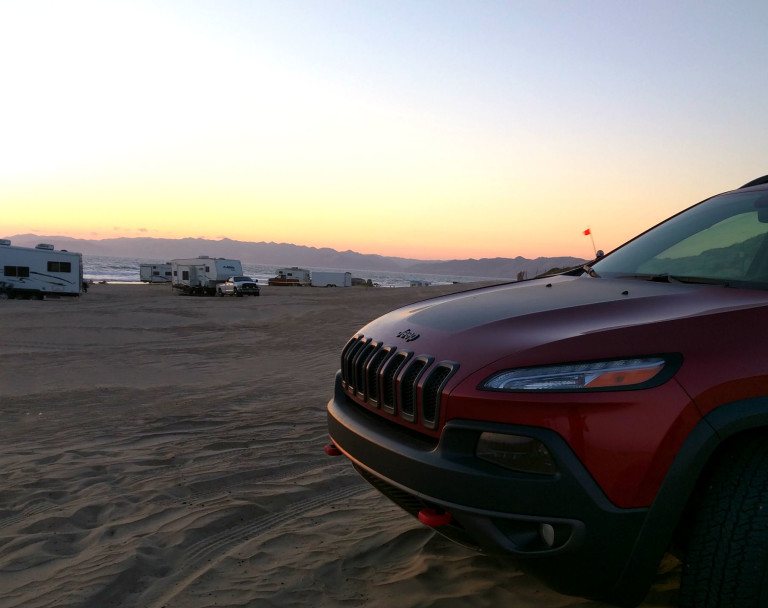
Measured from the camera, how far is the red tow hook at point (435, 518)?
220cm

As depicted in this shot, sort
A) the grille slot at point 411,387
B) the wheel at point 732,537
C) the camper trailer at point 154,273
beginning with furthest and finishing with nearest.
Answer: the camper trailer at point 154,273, the grille slot at point 411,387, the wheel at point 732,537

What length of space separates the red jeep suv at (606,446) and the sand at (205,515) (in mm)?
844

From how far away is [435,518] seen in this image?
2.21m

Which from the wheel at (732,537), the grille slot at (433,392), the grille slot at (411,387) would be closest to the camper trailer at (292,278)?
the grille slot at (411,387)

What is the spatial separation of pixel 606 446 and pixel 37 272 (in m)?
36.4

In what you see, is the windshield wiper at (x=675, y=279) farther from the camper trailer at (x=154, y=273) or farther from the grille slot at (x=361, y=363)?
the camper trailer at (x=154, y=273)

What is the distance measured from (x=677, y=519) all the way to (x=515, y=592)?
1.13 meters

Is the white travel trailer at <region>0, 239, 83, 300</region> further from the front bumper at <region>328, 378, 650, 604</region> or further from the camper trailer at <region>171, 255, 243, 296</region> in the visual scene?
the front bumper at <region>328, 378, 650, 604</region>

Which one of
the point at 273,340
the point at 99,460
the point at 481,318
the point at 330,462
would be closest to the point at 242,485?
the point at 330,462

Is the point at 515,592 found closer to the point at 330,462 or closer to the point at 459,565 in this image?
the point at 459,565

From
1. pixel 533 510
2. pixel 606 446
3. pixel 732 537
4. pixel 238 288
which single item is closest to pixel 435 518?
pixel 533 510

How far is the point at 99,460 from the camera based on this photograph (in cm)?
516

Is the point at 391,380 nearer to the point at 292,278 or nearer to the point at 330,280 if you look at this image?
the point at 292,278

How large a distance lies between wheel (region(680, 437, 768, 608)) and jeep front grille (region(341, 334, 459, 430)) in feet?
3.08
